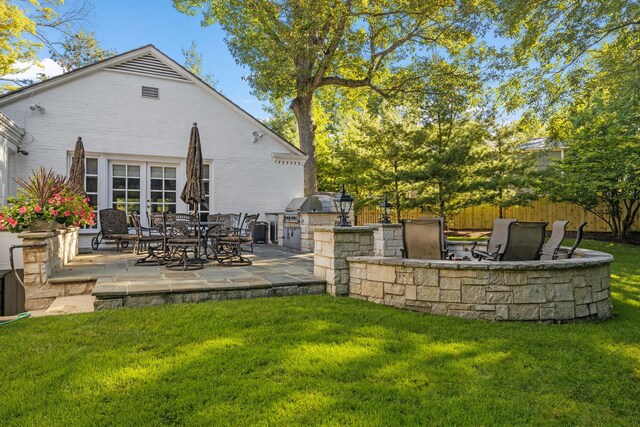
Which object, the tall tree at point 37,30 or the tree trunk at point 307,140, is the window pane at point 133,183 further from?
the tall tree at point 37,30

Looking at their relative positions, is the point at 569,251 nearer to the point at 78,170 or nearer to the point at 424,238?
the point at 424,238

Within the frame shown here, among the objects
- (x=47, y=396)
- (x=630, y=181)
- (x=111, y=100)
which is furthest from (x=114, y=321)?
(x=630, y=181)

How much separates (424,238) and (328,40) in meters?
11.0

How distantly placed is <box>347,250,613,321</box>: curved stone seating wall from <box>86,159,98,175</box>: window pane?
29.1 ft

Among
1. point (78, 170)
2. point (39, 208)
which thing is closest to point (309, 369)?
point (39, 208)

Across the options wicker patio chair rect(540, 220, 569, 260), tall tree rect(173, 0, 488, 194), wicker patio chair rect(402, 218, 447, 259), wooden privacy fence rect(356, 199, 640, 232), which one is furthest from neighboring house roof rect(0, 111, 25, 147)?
wooden privacy fence rect(356, 199, 640, 232)

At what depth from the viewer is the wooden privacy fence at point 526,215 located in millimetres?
16359

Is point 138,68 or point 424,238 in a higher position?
point 138,68

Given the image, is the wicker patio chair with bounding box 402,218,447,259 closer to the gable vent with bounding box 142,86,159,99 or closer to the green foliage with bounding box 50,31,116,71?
the gable vent with bounding box 142,86,159,99

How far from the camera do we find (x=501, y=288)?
13.5 feet

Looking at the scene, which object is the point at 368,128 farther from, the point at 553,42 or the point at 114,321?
the point at 114,321

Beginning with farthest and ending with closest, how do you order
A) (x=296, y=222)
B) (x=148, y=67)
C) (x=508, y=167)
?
1. (x=508, y=167)
2. (x=148, y=67)
3. (x=296, y=222)

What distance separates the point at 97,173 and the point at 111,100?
1.94 meters

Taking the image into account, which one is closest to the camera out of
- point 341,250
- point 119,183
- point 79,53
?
point 341,250
